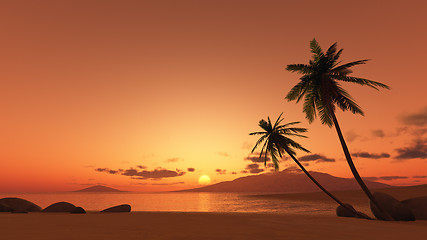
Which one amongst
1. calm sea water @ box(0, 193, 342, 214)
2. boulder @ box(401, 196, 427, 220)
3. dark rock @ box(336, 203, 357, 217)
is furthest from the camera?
calm sea water @ box(0, 193, 342, 214)

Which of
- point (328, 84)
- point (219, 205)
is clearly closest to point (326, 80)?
point (328, 84)

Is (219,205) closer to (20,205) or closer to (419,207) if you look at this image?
(20,205)

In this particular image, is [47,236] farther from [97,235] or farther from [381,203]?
[381,203]

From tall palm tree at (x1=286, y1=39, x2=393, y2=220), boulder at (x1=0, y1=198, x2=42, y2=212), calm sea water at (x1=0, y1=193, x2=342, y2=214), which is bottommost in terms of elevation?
calm sea water at (x1=0, y1=193, x2=342, y2=214)

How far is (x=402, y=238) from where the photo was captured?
9.99 m

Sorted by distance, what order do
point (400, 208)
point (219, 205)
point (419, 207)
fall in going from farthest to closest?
point (219, 205), point (419, 207), point (400, 208)

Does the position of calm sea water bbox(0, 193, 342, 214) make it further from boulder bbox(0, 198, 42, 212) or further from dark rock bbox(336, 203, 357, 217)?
boulder bbox(0, 198, 42, 212)

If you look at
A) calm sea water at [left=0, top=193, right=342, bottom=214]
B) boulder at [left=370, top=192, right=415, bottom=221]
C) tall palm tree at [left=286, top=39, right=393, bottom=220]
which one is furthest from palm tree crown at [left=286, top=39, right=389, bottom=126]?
calm sea water at [left=0, top=193, right=342, bottom=214]

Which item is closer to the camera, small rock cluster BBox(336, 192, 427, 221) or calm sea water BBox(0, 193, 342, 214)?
small rock cluster BBox(336, 192, 427, 221)

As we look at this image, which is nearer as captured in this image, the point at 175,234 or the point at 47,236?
the point at 47,236

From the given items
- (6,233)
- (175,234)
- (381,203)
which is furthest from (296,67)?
(6,233)

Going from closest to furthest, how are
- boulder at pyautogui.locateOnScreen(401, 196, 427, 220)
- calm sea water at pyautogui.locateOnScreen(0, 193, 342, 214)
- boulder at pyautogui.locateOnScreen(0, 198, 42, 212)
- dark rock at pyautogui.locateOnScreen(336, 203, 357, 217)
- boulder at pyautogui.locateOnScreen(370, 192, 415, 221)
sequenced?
1. boulder at pyautogui.locateOnScreen(370, 192, 415, 221)
2. boulder at pyautogui.locateOnScreen(401, 196, 427, 220)
3. dark rock at pyautogui.locateOnScreen(336, 203, 357, 217)
4. boulder at pyautogui.locateOnScreen(0, 198, 42, 212)
5. calm sea water at pyautogui.locateOnScreen(0, 193, 342, 214)

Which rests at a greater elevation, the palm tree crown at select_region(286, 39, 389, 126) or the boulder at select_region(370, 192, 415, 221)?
the palm tree crown at select_region(286, 39, 389, 126)

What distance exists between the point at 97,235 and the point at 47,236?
1.52 metres
